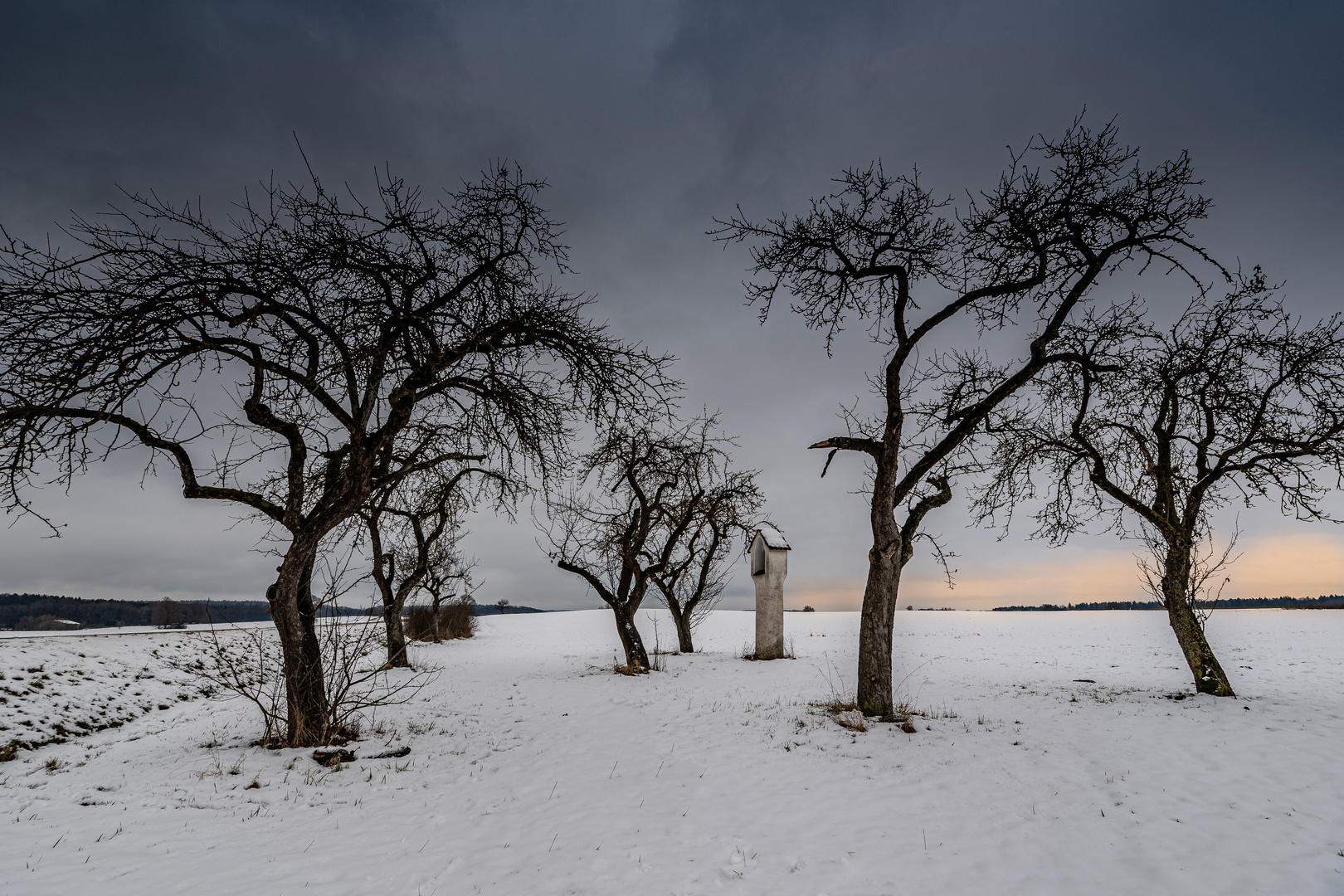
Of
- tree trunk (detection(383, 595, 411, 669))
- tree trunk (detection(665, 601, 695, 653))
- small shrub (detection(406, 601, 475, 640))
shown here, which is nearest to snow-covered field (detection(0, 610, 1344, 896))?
tree trunk (detection(383, 595, 411, 669))

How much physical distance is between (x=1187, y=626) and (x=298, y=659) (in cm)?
1278

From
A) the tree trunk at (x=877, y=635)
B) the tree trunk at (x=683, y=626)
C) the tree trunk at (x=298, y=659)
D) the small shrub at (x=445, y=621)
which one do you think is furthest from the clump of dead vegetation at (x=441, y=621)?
the tree trunk at (x=877, y=635)

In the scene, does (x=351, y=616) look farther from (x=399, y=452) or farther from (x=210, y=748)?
(x=399, y=452)

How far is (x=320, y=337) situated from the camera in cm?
674

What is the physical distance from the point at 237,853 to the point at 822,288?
28.6ft

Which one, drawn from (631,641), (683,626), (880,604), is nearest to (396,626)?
(631,641)

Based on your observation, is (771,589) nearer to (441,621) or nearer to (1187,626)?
(1187,626)

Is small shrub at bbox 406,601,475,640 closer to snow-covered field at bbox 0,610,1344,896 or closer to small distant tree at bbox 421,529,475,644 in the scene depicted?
small distant tree at bbox 421,529,475,644

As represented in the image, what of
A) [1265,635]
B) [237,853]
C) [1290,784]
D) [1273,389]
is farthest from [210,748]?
[1265,635]

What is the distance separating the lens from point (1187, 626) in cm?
941

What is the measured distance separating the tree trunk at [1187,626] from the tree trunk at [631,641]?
10.0m

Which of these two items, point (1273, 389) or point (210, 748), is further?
point (1273, 389)

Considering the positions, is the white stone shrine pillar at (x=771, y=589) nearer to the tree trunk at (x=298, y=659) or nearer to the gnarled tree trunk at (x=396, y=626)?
the gnarled tree trunk at (x=396, y=626)

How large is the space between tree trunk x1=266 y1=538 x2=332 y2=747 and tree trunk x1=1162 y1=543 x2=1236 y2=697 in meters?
12.2
